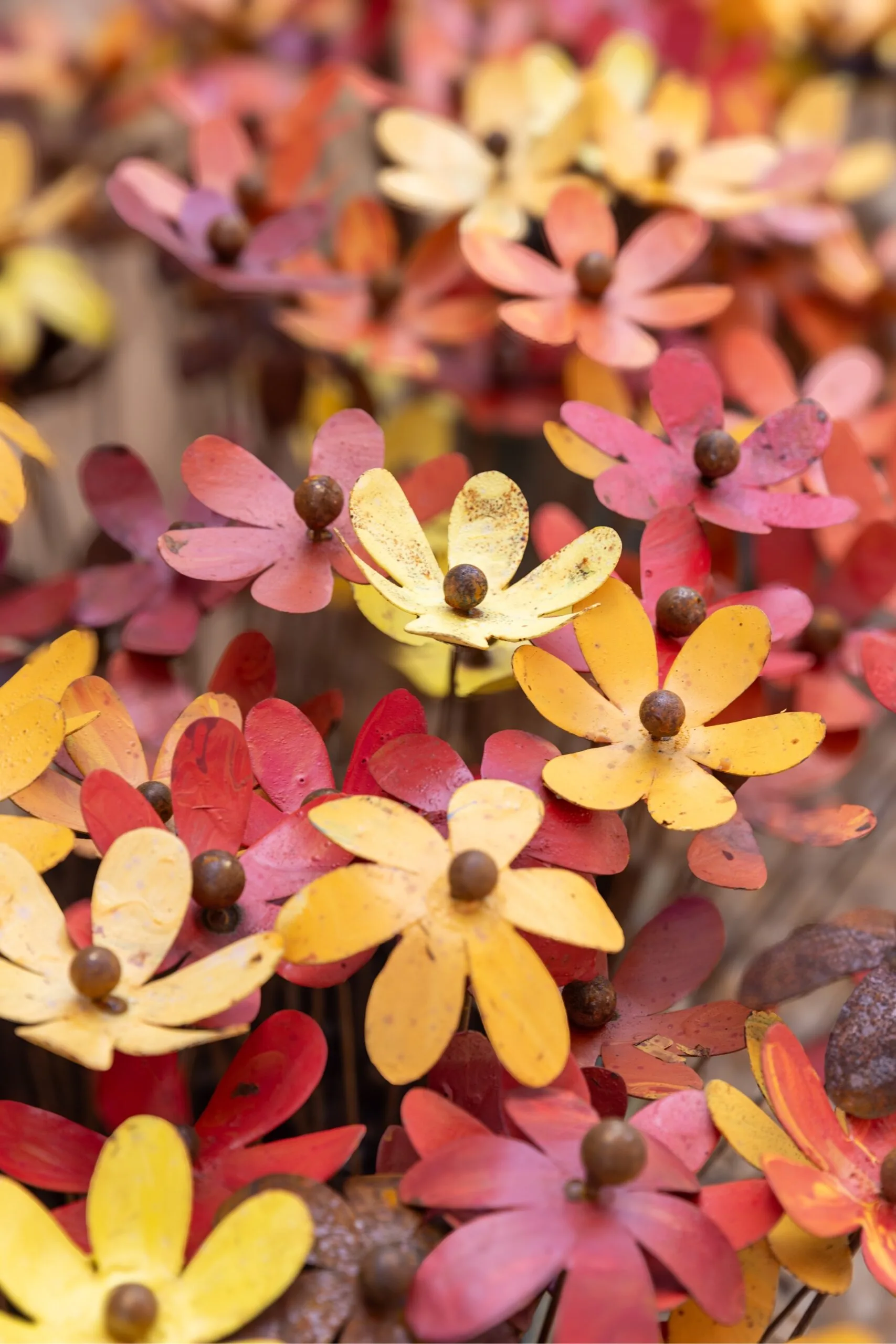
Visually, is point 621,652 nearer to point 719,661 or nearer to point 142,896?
point 719,661

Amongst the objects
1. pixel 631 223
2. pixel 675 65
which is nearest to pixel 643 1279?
pixel 631 223

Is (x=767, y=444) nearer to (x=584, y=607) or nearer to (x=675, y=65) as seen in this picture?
(x=584, y=607)

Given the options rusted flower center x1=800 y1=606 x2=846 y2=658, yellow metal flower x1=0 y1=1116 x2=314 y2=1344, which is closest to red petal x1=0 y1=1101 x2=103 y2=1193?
yellow metal flower x1=0 y1=1116 x2=314 y2=1344

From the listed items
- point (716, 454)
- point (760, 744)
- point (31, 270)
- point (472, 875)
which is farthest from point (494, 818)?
point (31, 270)

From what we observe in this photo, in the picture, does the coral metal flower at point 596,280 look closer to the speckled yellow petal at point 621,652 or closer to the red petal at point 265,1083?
the speckled yellow petal at point 621,652

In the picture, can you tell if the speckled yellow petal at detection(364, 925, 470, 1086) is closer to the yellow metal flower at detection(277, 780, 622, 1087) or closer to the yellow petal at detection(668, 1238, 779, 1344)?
the yellow metal flower at detection(277, 780, 622, 1087)

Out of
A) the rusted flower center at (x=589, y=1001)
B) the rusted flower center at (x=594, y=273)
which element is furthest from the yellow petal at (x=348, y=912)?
the rusted flower center at (x=594, y=273)
